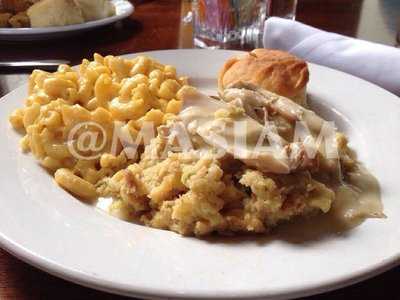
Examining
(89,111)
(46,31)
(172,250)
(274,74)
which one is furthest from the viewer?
(46,31)

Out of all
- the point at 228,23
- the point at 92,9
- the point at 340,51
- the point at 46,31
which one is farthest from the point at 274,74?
the point at 92,9

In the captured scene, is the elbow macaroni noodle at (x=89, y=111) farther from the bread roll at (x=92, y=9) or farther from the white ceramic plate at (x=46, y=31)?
the bread roll at (x=92, y=9)

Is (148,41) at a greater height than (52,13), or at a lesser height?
lesser

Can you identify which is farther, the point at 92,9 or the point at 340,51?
the point at 92,9

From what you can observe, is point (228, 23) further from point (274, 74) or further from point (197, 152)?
point (197, 152)

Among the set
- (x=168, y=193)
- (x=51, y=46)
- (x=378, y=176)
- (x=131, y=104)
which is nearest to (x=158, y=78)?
(x=131, y=104)

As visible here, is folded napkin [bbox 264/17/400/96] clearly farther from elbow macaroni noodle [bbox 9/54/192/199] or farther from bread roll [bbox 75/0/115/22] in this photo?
bread roll [bbox 75/0/115/22]

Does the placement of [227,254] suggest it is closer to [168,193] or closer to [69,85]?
[168,193]

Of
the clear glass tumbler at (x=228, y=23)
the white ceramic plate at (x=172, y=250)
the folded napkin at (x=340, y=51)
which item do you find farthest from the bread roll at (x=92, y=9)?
the white ceramic plate at (x=172, y=250)
